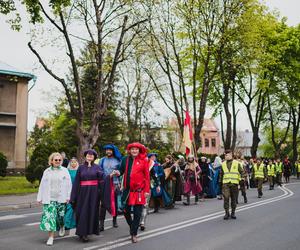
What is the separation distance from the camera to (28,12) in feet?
50.7

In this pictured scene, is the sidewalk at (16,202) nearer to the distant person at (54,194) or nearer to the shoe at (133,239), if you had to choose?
the distant person at (54,194)

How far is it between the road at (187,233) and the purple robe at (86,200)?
293 millimetres

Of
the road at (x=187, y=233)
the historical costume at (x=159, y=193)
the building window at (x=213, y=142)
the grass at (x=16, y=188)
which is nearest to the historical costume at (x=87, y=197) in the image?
the road at (x=187, y=233)

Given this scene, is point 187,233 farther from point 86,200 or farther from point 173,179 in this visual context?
point 173,179

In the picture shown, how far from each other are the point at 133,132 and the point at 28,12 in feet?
95.1

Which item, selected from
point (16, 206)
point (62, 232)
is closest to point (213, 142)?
point (16, 206)

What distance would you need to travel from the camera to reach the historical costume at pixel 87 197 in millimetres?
7973

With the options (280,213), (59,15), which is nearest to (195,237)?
(280,213)

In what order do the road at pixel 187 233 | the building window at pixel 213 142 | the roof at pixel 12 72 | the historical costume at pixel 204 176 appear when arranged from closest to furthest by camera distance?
the road at pixel 187 233, the historical costume at pixel 204 176, the roof at pixel 12 72, the building window at pixel 213 142

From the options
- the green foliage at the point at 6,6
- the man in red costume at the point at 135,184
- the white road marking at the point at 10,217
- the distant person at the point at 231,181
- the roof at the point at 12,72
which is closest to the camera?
the man in red costume at the point at 135,184

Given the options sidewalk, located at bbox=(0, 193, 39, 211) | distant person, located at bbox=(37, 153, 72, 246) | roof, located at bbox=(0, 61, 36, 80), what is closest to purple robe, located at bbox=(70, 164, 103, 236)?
distant person, located at bbox=(37, 153, 72, 246)

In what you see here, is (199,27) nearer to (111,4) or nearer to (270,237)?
(111,4)

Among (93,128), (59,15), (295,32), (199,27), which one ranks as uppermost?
(295,32)

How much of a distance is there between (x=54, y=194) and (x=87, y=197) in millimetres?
656
